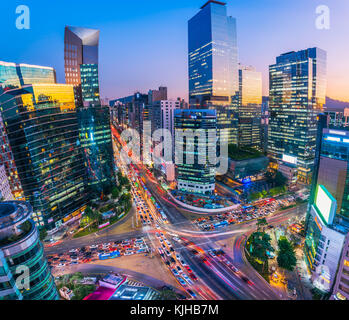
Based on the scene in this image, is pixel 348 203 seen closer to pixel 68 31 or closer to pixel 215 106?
pixel 215 106

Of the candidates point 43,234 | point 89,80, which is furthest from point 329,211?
point 89,80

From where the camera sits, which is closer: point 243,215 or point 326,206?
point 326,206

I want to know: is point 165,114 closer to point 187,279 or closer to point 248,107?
point 248,107

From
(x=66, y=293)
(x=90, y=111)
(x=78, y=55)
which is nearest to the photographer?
(x=66, y=293)

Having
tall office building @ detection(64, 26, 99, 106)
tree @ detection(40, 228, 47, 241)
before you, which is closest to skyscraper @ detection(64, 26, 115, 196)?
tall office building @ detection(64, 26, 99, 106)

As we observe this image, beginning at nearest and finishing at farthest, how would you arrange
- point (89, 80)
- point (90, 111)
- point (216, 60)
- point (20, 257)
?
point (20, 257) → point (90, 111) → point (89, 80) → point (216, 60)

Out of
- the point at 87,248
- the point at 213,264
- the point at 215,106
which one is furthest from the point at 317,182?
the point at 215,106
